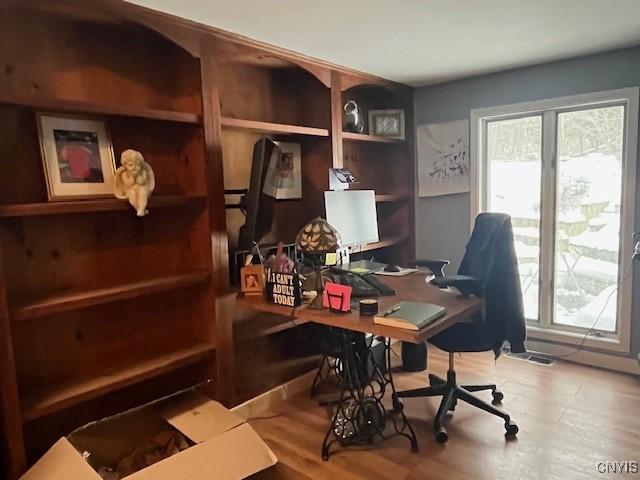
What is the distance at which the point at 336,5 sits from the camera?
6.85ft

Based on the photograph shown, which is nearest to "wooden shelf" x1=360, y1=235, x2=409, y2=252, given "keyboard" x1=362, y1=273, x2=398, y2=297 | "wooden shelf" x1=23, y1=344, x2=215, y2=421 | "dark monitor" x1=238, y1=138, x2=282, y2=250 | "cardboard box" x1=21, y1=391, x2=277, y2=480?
"keyboard" x1=362, y1=273, x2=398, y2=297

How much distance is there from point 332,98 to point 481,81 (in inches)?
50.1

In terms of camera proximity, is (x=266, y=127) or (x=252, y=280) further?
(x=266, y=127)

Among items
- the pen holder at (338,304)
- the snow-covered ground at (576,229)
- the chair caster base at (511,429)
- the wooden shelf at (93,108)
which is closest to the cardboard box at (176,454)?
the pen holder at (338,304)

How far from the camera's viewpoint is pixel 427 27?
7.93 feet

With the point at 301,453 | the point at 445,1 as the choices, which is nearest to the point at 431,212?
the point at 445,1

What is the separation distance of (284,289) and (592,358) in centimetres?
240

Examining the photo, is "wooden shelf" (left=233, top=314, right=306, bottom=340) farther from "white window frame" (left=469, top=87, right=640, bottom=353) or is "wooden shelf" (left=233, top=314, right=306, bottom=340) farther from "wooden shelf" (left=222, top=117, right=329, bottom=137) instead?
"white window frame" (left=469, top=87, right=640, bottom=353)

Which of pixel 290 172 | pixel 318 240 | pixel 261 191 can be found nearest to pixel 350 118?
pixel 290 172

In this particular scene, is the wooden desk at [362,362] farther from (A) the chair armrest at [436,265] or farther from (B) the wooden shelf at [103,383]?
(B) the wooden shelf at [103,383]

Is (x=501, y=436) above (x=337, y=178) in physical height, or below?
below

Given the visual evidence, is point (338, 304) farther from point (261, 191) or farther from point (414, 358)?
point (414, 358)

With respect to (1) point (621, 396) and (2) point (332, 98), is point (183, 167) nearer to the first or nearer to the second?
(2) point (332, 98)

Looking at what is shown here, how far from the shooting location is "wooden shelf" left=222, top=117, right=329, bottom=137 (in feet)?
8.20
